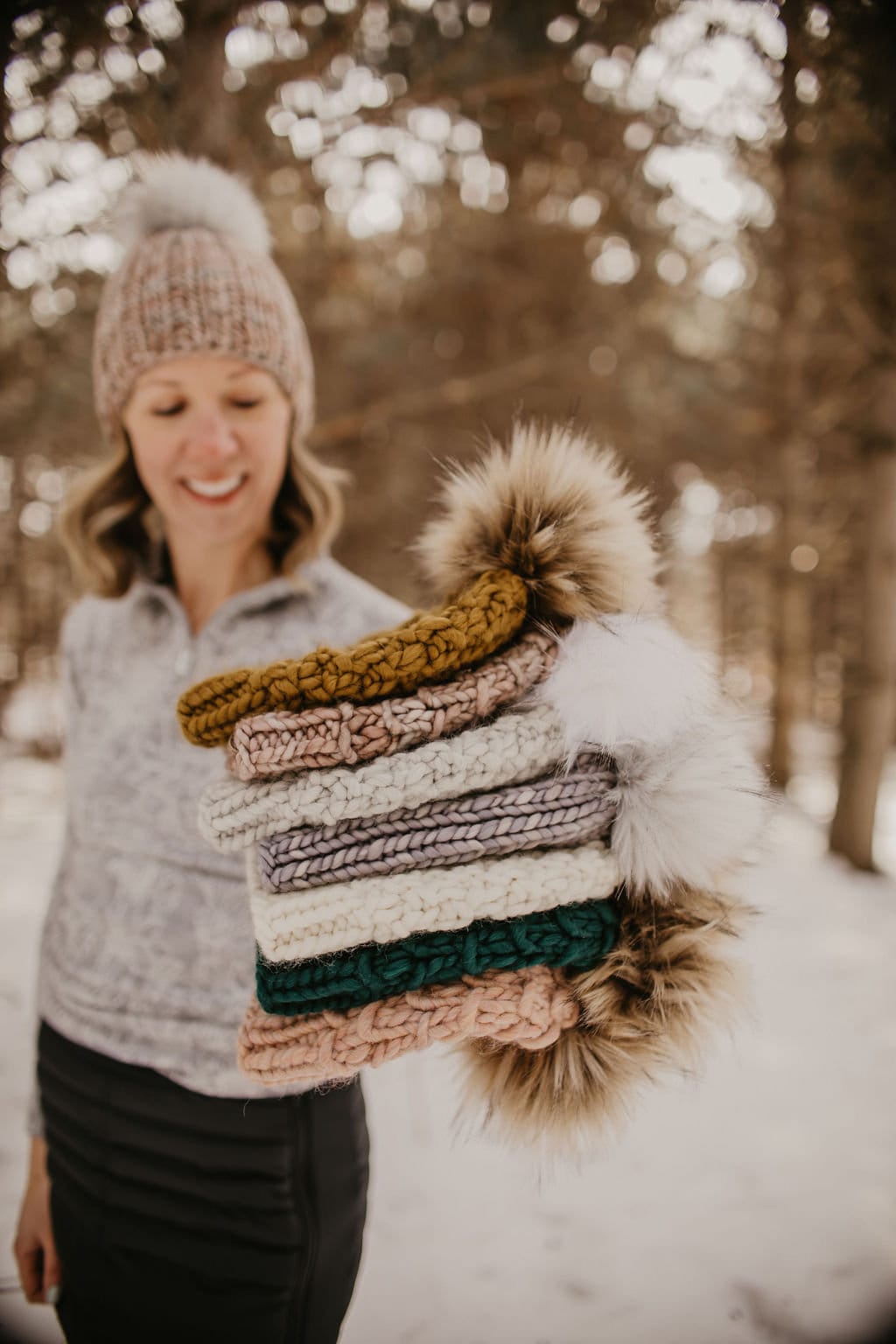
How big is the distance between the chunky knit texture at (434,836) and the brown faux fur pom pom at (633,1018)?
125mm

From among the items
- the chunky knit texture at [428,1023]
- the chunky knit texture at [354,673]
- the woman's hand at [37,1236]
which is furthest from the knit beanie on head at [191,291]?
the woman's hand at [37,1236]

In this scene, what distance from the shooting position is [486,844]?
2.13ft

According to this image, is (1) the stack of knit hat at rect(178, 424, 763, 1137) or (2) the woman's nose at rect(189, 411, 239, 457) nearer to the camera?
(1) the stack of knit hat at rect(178, 424, 763, 1137)

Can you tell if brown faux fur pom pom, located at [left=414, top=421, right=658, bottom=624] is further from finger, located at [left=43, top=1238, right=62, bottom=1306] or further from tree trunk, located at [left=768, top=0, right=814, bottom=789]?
tree trunk, located at [left=768, top=0, right=814, bottom=789]

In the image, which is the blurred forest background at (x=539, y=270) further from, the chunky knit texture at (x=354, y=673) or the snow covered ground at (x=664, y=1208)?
the snow covered ground at (x=664, y=1208)

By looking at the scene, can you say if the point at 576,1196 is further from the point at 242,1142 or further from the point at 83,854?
the point at 83,854

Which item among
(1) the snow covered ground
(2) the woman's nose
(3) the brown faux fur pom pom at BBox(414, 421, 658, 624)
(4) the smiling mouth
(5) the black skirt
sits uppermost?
(2) the woman's nose

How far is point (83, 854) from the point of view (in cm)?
117

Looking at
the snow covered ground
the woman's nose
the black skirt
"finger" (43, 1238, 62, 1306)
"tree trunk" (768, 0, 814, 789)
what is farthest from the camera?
"tree trunk" (768, 0, 814, 789)

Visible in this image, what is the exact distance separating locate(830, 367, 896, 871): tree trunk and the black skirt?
4537 millimetres

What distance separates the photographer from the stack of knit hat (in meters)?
0.64

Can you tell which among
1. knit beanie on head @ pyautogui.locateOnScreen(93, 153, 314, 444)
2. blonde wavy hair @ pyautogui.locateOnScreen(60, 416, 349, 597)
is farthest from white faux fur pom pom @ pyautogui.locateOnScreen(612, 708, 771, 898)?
knit beanie on head @ pyautogui.locateOnScreen(93, 153, 314, 444)

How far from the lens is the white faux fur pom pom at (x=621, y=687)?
0.65 m

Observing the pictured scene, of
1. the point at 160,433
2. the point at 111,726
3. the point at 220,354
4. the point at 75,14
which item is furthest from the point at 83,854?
the point at 75,14
